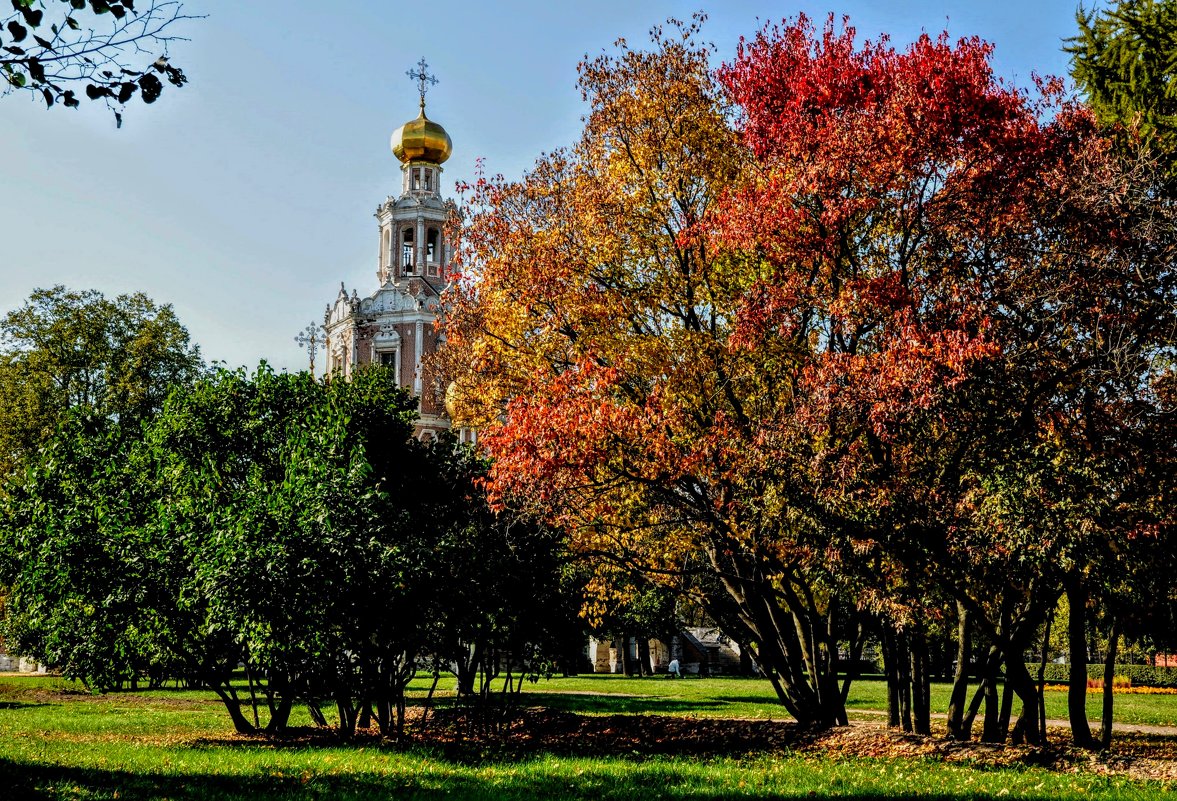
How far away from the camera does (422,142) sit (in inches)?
2453

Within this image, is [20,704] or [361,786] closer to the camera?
[361,786]

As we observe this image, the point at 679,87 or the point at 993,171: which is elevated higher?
the point at 679,87

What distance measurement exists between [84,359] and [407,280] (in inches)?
942

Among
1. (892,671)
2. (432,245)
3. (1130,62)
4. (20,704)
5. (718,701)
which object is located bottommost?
(718,701)

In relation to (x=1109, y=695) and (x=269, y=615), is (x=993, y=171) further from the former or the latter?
(x=269, y=615)

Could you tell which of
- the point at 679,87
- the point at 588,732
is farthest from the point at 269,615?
the point at 679,87

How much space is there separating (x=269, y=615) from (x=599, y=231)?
6880 millimetres

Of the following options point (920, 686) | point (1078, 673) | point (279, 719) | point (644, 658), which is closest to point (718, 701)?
point (920, 686)

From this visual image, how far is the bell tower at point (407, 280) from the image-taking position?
58.5 meters

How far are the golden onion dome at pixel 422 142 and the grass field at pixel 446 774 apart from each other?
50.4m

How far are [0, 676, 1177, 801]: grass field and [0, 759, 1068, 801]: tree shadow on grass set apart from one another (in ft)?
0.05

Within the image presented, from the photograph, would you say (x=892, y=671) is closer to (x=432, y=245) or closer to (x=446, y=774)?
(x=446, y=774)

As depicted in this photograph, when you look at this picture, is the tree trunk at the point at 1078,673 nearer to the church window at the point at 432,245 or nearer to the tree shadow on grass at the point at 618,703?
the tree shadow on grass at the point at 618,703

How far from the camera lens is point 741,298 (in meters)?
13.8
